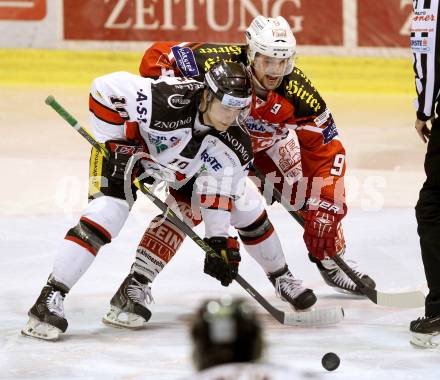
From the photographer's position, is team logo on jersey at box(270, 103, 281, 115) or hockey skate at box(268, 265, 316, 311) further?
hockey skate at box(268, 265, 316, 311)

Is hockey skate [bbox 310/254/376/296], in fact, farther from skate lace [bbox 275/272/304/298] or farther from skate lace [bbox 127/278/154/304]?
skate lace [bbox 127/278/154/304]

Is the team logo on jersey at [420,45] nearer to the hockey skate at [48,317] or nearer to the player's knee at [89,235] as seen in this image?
the player's knee at [89,235]

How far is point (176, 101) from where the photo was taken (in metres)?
3.95

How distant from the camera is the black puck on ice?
349 centimetres

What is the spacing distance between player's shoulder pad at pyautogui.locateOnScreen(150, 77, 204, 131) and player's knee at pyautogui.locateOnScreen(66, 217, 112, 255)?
37 centimetres

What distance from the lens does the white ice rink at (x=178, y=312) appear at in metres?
3.61

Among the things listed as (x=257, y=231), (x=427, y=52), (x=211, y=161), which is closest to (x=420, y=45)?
(x=427, y=52)

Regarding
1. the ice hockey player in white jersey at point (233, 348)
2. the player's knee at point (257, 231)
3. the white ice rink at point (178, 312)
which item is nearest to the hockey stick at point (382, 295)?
the white ice rink at point (178, 312)

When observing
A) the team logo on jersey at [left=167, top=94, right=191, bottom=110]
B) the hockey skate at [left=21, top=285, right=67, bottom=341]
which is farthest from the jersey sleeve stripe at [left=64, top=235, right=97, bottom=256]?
the team logo on jersey at [left=167, top=94, right=191, bottom=110]

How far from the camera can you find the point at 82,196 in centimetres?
593

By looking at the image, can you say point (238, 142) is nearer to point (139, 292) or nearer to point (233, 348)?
point (139, 292)

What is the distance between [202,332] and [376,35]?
251 inches

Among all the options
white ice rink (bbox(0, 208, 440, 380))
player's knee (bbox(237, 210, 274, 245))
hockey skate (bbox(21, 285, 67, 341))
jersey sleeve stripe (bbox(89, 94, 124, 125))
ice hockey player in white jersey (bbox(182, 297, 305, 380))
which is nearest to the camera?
ice hockey player in white jersey (bbox(182, 297, 305, 380))

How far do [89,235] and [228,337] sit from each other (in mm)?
2098
